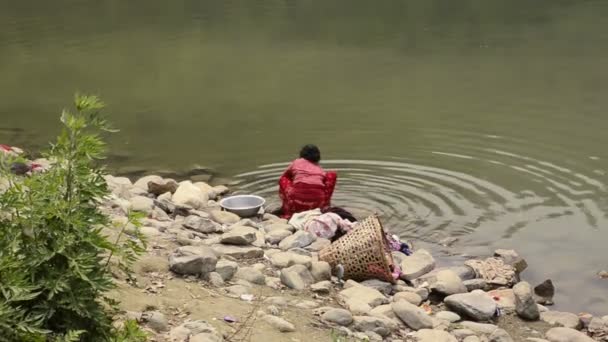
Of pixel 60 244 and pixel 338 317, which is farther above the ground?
pixel 60 244

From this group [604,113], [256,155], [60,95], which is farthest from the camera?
[60,95]

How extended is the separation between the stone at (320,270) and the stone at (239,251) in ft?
1.38

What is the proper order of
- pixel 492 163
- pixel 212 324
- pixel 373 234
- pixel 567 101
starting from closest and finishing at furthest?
1. pixel 212 324
2. pixel 373 234
3. pixel 492 163
4. pixel 567 101

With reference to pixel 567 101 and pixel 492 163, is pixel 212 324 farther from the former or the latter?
pixel 567 101

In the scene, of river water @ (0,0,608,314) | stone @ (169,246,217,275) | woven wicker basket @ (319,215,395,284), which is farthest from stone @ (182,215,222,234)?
river water @ (0,0,608,314)

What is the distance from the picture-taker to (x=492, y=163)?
8938 mm

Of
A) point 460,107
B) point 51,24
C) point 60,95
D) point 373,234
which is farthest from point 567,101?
point 51,24

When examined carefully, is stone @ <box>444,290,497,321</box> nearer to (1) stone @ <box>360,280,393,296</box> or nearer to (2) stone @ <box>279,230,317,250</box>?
(1) stone @ <box>360,280,393,296</box>

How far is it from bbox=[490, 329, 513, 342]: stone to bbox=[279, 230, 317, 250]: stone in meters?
1.86

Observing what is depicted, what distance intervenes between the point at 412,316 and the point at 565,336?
1.03 metres

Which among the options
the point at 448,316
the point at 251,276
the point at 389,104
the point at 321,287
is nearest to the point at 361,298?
the point at 321,287

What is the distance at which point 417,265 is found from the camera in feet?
20.6

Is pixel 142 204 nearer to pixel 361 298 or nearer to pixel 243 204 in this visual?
pixel 243 204

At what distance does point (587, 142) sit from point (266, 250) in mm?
5158
